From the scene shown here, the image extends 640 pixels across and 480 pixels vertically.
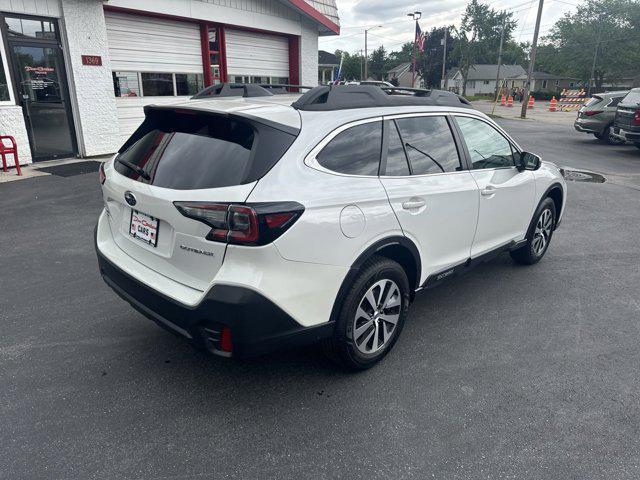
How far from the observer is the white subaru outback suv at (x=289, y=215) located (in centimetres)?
238

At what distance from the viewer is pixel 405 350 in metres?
3.46

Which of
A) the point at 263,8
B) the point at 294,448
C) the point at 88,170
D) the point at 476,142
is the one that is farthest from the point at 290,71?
the point at 294,448

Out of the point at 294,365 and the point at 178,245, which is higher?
the point at 178,245

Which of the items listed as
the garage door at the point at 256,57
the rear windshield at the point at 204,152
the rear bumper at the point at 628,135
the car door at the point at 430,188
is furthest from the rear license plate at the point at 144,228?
the rear bumper at the point at 628,135

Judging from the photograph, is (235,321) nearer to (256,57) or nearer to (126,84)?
(126,84)

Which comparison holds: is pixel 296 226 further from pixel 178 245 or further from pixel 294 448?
pixel 294 448

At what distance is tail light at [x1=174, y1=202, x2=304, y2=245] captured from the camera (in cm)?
232

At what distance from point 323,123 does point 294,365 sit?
1.63 metres

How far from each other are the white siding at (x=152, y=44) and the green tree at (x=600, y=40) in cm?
7010

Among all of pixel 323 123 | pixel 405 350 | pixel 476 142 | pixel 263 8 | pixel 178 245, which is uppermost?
pixel 263 8

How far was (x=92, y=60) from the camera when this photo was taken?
Answer: 33.4ft

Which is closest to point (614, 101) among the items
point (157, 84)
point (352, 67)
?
point (157, 84)

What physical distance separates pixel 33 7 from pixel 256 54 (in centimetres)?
642

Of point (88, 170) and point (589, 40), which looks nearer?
point (88, 170)
